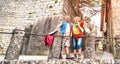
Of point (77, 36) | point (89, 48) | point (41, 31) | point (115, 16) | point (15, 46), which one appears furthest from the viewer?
point (115, 16)

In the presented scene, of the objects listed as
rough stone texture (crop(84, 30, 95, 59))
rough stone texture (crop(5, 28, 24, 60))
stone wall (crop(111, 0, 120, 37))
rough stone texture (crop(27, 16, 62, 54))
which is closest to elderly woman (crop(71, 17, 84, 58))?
rough stone texture (crop(84, 30, 95, 59))

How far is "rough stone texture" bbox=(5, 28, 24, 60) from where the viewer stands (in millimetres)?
6118

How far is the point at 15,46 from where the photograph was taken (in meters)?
6.25

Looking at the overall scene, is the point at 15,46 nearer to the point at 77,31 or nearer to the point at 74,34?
the point at 74,34

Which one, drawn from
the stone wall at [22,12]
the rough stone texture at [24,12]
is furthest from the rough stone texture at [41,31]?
the stone wall at [22,12]

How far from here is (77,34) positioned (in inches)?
271

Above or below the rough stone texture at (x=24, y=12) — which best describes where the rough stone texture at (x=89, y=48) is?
below

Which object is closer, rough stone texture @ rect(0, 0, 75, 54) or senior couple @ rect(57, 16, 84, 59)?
senior couple @ rect(57, 16, 84, 59)

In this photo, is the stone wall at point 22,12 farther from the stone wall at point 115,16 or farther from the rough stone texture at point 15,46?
the rough stone texture at point 15,46

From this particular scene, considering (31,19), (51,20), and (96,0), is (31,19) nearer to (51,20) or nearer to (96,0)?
(51,20)

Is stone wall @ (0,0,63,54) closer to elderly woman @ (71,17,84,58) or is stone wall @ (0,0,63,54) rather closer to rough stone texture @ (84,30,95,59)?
elderly woman @ (71,17,84,58)

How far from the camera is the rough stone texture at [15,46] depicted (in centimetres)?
612

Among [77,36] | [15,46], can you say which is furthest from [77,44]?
[15,46]

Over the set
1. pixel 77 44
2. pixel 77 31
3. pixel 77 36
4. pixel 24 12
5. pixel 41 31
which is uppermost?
pixel 24 12
